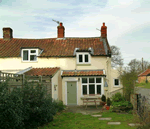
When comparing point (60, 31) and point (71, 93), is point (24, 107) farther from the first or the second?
point (60, 31)

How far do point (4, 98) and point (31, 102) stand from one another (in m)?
2.28

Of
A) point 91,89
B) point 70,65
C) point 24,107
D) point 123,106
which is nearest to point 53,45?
point 70,65

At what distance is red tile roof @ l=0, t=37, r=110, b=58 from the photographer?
1895 cm

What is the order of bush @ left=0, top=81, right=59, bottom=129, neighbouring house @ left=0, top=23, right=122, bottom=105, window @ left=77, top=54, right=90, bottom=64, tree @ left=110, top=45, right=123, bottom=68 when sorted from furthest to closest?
tree @ left=110, top=45, right=123, bottom=68, window @ left=77, top=54, right=90, bottom=64, neighbouring house @ left=0, top=23, right=122, bottom=105, bush @ left=0, top=81, right=59, bottom=129

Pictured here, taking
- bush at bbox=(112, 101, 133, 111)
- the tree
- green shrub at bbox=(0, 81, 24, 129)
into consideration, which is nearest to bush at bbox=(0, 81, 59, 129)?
green shrub at bbox=(0, 81, 24, 129)

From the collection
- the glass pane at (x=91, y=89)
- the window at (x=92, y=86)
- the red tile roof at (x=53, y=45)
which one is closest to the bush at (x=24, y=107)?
the window at (x=92, y=86)

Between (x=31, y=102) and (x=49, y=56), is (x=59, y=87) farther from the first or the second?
(x=31, y=102)

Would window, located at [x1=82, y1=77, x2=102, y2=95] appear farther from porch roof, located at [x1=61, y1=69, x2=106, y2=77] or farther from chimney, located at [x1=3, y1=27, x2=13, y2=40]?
chimney, located at [x1=3, y1=27, x2=13, y2=40]

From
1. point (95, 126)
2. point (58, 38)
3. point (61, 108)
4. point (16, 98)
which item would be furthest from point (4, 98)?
point (58, 38)

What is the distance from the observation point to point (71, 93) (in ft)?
59.3

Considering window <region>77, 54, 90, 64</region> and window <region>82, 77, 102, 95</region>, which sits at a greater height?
window <region>77, 54, 90, 64</region>

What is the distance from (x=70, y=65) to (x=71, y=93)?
8.98 feet

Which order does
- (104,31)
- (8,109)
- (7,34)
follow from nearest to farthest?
1. (8,109)
2. (104,31)
3. (7,34)

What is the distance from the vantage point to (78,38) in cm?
2177
